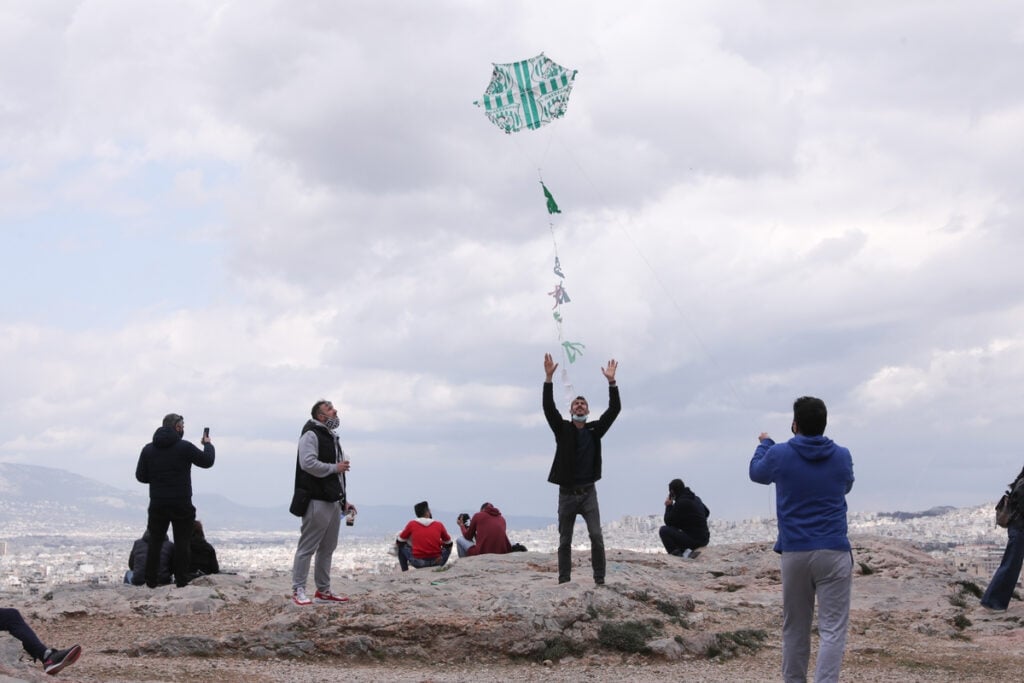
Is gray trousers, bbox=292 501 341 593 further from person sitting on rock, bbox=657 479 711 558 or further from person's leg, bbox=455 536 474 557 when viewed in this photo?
person sitting on rock, bbox=657 479 711 558

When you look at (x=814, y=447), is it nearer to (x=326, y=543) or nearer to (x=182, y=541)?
(x=326, y=543)

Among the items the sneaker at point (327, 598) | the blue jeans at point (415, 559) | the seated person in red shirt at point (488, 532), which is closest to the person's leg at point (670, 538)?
the seated person in red shirt at point (488, 532)

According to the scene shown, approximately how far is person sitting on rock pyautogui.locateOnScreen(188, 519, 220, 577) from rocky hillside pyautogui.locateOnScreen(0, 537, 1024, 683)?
4.57 ft

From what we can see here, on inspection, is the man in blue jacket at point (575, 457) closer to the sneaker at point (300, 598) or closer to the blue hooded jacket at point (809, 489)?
the sneaker at point (300, 598)

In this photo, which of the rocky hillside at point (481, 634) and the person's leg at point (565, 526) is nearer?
the rocky hillside at point (481, 634)

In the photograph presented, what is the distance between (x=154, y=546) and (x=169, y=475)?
1.21m

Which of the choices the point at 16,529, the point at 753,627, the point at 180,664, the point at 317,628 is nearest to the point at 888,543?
the point at 753,627

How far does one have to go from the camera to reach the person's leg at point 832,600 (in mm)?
7414

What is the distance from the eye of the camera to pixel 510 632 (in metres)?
11.3

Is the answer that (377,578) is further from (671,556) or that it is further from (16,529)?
(16,529)

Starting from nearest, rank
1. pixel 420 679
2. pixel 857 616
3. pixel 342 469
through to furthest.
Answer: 1. pixel 420 679
2. pixel 342 469
3. pixel 857 616

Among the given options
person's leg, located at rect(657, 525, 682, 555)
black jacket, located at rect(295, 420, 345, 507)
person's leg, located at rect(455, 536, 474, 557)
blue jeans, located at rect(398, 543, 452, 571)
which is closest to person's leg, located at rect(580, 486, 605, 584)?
black jacket, located at rect(295, 420, 345, 507)

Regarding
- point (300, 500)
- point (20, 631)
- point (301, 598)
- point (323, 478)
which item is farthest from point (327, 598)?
point (20, 631)

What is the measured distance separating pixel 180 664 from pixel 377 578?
6.18 m
